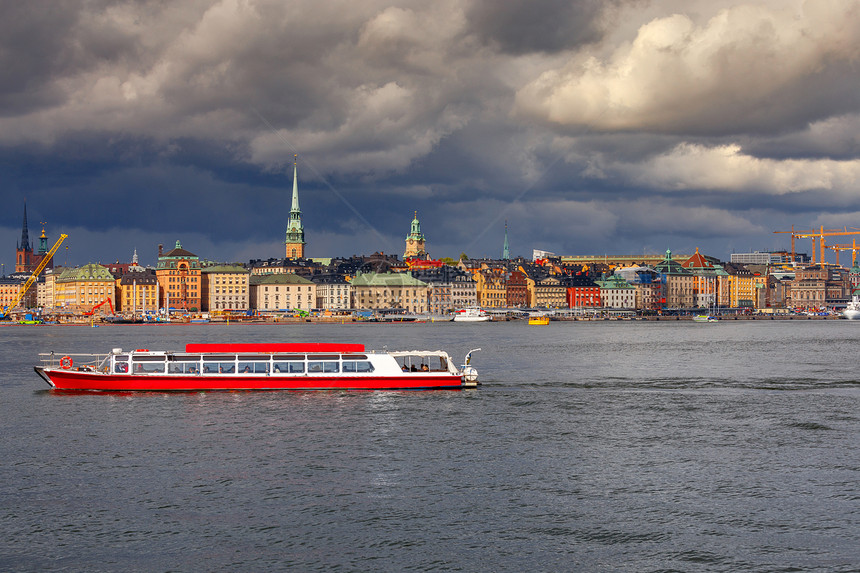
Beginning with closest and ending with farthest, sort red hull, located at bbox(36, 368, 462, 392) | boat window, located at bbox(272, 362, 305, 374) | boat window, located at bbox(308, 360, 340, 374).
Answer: red hull, located at bbox(36, 368, 462, 392)
boat window, located at bbox(272, 362, 305, 374)
boat window, located at bbox(308, 360, 340, 374)

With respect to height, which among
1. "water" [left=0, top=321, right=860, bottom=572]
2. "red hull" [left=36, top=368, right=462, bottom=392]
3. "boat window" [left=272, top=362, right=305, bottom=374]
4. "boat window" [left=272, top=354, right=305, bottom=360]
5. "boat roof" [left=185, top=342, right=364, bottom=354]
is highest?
"boat roof" [left=185, top=342, right=364, bottom=354]

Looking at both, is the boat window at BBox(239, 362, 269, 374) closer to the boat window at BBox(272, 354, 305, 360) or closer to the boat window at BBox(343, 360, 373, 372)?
the boat window at BBox(272, 354, 305, 360)

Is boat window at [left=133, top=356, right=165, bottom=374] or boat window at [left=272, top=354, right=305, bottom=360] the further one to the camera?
boat window at [left=272, top=354, right=305, bottom=360]

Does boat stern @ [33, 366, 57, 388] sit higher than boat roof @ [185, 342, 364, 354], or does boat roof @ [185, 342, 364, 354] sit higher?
boat roof @ [185, 342, 364, 354]

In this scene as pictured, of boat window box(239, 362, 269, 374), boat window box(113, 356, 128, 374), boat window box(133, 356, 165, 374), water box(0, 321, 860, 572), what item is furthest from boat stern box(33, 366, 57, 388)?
boat window box(239, 362, 269, 374)

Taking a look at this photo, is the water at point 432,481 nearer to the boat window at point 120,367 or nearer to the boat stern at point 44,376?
the boat stern at point 44,376

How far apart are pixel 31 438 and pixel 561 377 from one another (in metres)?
30.9

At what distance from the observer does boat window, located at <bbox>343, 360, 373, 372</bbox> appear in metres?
48.8

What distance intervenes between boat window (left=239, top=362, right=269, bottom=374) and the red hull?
79cm

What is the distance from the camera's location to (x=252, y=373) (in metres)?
48.5

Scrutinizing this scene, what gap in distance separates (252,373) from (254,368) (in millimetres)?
383

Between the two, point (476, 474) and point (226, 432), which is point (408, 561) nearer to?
point (476, 474)

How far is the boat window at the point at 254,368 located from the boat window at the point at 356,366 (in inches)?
151

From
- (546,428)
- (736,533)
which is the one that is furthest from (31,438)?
(736,533)
